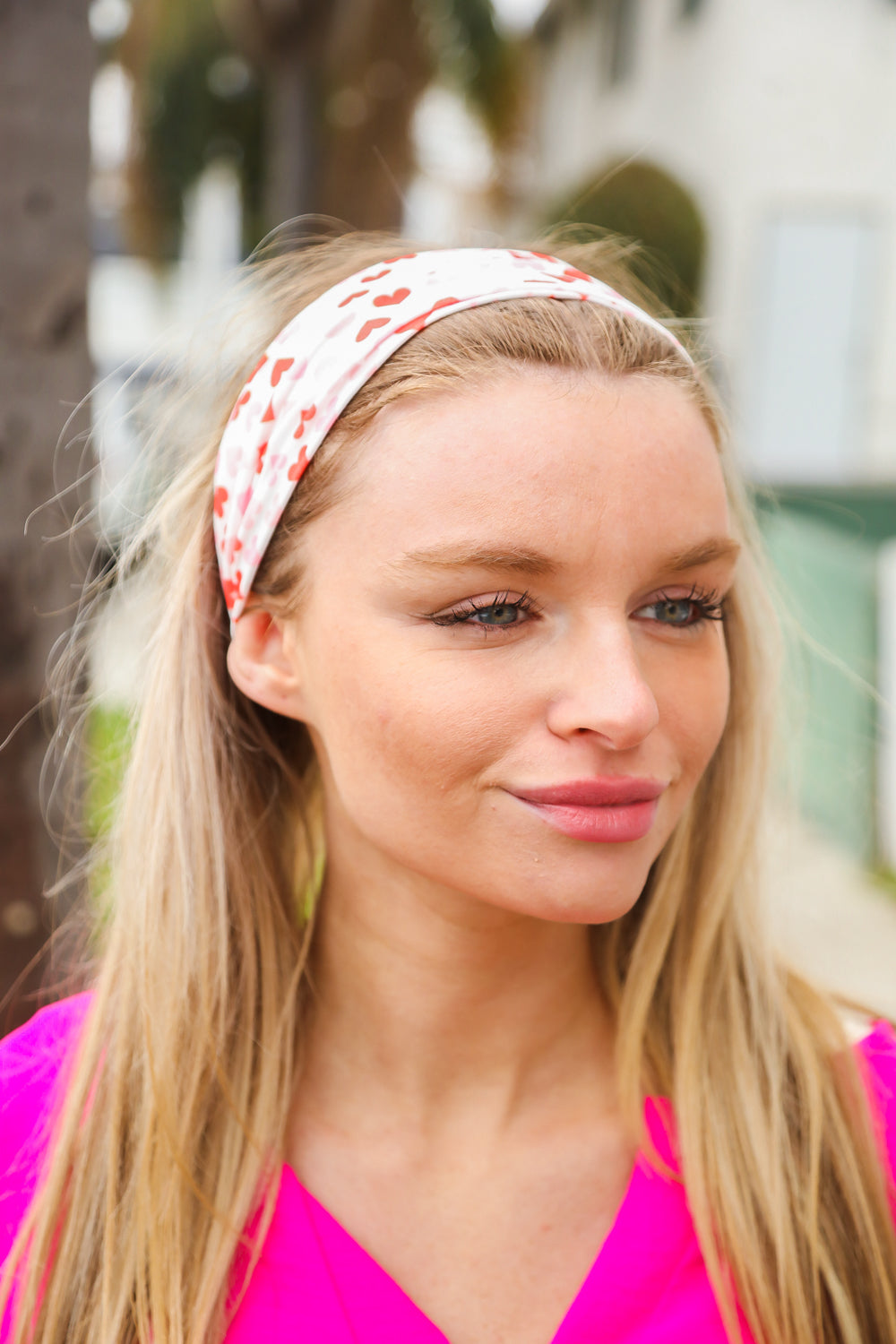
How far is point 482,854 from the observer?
1.40 meters

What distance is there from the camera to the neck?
162 centimetres

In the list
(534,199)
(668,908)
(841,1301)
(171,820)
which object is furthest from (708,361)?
(534,199)

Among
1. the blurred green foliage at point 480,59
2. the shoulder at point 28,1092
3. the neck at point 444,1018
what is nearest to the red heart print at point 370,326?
the neck at point 444,1018

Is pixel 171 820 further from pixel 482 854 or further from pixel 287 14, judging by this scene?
pixel 287 14

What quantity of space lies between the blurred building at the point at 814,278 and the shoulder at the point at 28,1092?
8.16ft

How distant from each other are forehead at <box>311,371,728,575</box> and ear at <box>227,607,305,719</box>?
0.23 m

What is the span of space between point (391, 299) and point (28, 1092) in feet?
3.78

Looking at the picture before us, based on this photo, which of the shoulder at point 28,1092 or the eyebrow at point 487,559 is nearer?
the eyebrow at point 487,559

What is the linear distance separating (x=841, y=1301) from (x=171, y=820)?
1.06 meters

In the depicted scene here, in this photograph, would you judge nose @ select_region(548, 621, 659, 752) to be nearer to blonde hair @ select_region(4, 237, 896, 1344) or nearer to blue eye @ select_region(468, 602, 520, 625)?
blue eye @ select_region(468, 602, 520, 625)

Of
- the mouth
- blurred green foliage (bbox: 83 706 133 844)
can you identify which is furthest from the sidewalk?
the mouth

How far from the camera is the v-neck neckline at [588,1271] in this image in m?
1.46

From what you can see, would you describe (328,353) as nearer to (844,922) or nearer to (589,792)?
(589,792)

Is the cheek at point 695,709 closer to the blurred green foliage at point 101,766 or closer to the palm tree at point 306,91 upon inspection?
the blurred green foliage at point 101,766
